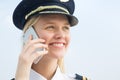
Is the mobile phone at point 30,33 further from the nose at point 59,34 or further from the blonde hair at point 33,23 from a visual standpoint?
the nose at point 59,34

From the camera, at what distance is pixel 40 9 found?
15.0ft

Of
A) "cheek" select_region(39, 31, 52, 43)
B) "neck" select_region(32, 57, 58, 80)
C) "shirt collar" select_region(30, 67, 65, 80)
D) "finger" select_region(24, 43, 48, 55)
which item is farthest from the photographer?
"shirt collar" select_region(30, 67, 65, 80)

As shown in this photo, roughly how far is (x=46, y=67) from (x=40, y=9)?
25.7 inches

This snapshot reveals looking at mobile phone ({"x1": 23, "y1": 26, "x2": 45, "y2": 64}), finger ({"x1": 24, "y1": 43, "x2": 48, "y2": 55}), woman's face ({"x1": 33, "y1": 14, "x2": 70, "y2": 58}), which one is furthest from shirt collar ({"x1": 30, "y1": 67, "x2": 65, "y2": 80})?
finger ({"x1": 24, "y1": 43, "x2": 48, "y2": 55})

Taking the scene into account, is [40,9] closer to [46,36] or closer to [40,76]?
[46,36]

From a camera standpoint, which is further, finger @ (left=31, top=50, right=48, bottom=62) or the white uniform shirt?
the white uniform shirt

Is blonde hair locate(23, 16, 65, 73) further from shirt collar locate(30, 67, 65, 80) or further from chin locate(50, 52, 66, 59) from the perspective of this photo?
chin locate(50, 52, 66, 59)

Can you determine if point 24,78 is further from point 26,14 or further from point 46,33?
point 26,14

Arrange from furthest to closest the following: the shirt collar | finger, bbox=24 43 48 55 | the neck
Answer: the shirt collar < the neck < finger, bbox=24 43 48 55

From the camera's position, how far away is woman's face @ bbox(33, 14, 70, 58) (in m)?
4.36

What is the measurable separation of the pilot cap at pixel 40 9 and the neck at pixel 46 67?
1.70 feet

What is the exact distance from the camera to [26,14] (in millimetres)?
4777

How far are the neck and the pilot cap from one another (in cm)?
52

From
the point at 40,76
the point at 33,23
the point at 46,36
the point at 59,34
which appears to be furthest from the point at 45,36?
the point at 40,76
